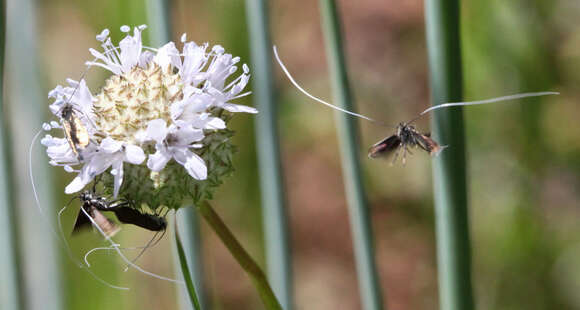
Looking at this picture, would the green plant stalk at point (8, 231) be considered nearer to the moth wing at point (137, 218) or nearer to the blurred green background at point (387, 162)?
the moth wing at point (137, 218)

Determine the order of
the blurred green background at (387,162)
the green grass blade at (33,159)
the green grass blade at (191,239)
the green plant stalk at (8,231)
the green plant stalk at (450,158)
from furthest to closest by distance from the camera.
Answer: the blurred green background at (387,162)
the green grass blade at (33,159)
the green grass blade at (191,239)
the green plant stalk at (8,231)
the green plant stalk at (450,158)

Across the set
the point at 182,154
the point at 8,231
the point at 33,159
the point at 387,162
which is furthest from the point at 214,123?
the point at 387,162

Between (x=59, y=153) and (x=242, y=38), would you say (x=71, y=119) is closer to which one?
(x=59, y=153)

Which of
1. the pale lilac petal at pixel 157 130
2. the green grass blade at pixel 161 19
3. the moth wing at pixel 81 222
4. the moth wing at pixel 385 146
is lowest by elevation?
the moth wing at pixel 81 222

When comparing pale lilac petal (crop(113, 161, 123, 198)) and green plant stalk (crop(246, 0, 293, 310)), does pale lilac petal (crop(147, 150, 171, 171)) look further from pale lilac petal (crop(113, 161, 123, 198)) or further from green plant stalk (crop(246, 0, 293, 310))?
green plant stalk (crop(246, 0, 293, 310))

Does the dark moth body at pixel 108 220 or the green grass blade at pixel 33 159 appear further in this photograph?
the green grass blade at pixel 33 159

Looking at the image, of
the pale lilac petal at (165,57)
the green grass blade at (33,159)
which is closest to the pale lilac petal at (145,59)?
the pale lilac petal at (165,57)
